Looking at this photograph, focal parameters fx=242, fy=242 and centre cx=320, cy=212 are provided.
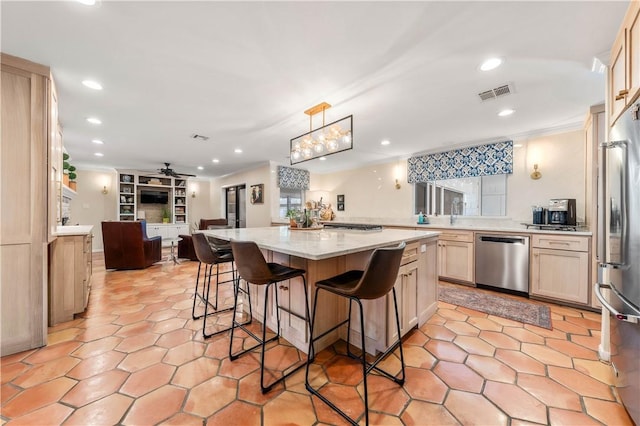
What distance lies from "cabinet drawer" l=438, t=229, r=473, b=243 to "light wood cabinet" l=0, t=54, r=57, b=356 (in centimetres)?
454

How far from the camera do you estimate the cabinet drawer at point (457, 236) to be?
366cm

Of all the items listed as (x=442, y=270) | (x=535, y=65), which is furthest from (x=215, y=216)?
(x=535, y=65)

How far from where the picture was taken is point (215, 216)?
8266 millimetres

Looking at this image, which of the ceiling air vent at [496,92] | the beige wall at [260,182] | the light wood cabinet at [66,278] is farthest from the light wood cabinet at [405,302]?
the beige wall at [260,182]

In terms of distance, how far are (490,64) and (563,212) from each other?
245 centimetres

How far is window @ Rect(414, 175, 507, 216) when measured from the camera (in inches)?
160

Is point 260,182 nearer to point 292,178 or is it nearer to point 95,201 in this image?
point 292,178

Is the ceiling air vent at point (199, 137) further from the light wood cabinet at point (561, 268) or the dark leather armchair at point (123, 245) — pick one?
the light wood cabinet at point (561, 268)

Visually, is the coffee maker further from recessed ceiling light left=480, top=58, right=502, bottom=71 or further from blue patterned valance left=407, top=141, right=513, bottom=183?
recessed ceiling light left=480, top=58, right=502, bottom=71

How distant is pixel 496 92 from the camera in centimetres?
244

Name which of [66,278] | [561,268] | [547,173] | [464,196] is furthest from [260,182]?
[561,268]

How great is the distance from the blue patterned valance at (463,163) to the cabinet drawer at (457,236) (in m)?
1.15

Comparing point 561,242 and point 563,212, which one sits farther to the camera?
point 563,212

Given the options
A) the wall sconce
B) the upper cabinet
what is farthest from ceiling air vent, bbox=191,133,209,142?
the wall sconce
